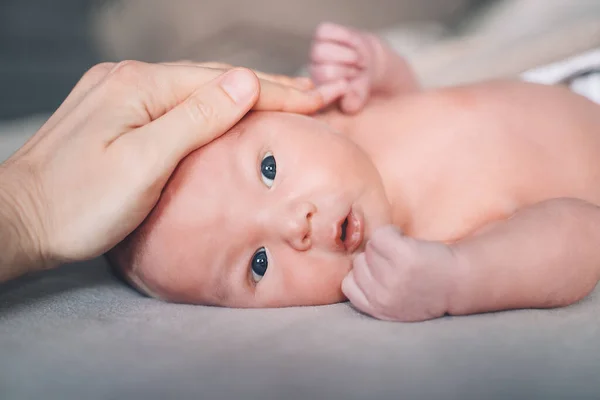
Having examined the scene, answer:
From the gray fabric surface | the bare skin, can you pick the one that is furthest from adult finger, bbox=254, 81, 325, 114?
the gray fabric surface

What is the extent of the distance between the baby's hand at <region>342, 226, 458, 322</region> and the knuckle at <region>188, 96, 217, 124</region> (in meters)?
0.29

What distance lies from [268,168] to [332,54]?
1.36 ft

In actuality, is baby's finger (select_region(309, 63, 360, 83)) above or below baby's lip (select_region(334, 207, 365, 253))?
above

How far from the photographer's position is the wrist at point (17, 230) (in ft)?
2.60

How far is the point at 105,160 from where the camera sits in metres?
0.83

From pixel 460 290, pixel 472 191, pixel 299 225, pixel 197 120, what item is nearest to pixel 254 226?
pixel 299 225

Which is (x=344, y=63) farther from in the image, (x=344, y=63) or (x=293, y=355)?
(x=293, y=355)

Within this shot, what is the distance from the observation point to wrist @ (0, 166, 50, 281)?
79 centimetres

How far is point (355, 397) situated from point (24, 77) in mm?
1925

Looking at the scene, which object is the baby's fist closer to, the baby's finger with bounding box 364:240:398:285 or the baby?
the baby

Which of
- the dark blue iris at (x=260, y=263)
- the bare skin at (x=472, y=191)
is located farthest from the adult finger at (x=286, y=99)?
the dark blue iris at (x=260, y=263)

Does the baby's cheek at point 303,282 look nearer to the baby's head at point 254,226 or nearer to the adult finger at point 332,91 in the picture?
the baby's head at point 254,226

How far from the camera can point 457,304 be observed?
784 mm

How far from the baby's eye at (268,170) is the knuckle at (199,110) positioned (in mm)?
106
